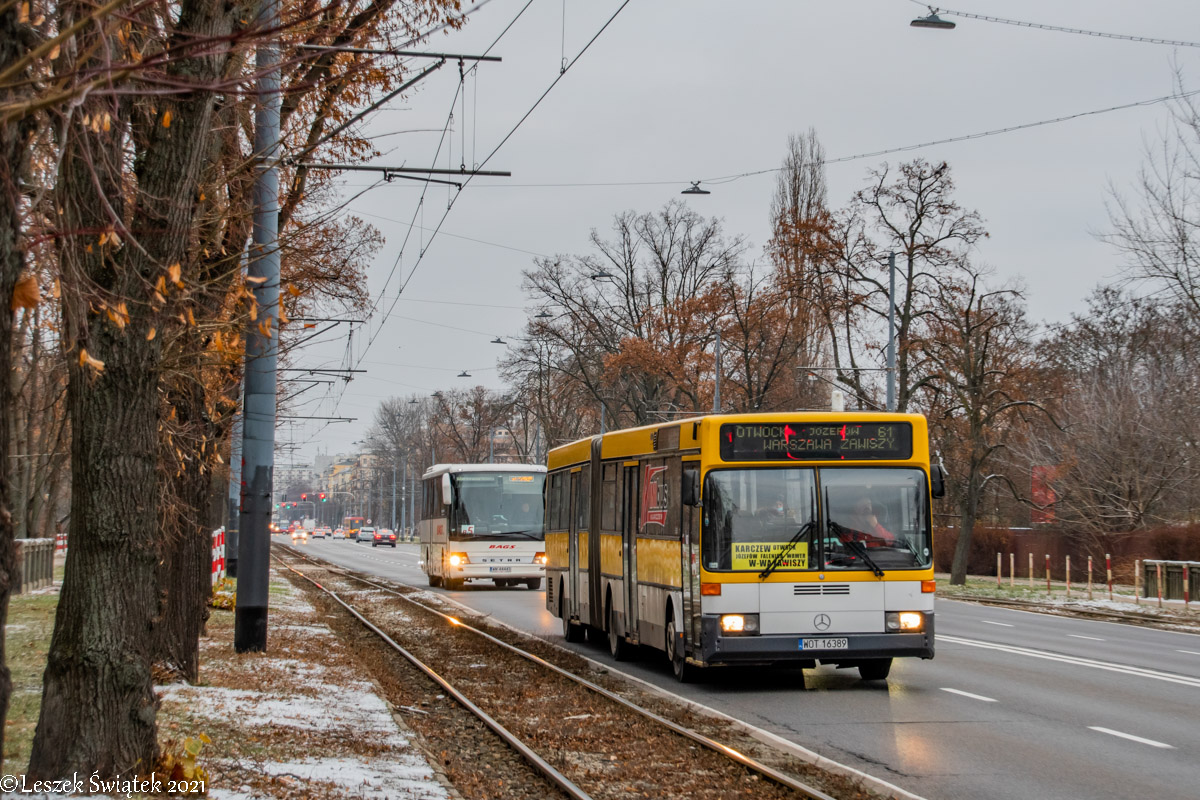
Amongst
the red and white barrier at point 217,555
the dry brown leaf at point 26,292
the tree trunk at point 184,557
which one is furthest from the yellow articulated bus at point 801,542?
the red and white barrier at point 217,555

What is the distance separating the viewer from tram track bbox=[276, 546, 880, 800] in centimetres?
895

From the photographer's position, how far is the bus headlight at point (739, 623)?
13.9m

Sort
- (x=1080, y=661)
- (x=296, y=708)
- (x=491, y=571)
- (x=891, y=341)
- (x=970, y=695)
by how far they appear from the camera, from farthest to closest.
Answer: (x=891, y=341) < (x=491, y=571) < (x=1080, y=661) < (x=970, y=695) < (x=296, y=708)

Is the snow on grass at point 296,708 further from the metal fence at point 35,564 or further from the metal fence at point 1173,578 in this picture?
the metal fence at point 1173,578

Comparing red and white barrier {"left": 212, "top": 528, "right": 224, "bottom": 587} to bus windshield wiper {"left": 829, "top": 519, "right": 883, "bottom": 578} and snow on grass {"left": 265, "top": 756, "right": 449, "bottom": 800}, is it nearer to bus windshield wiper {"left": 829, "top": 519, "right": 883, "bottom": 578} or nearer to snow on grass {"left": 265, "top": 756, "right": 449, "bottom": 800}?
bus windshield wiper {"left": 829, "top": 519, "right": 883, "bottom": 578}

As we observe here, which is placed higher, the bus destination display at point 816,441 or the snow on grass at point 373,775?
the bus destination display at point 816,441

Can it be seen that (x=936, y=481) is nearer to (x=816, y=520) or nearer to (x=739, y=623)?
(x=816, y=520)

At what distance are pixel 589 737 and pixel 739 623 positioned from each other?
10.4 ft

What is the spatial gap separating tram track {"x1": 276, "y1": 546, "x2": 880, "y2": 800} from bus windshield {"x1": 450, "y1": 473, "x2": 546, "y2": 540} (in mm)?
14859

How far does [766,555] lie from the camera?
1409 cm

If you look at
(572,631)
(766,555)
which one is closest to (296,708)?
(766,555)

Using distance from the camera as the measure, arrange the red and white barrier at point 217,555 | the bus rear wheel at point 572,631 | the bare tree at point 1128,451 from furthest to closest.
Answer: the bare tree at point 1128,451 < the red and white barrier at point 217,555 < the bus rear wheel at point 572,631

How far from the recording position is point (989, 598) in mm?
33531

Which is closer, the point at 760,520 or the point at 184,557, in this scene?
the point at 760,520
